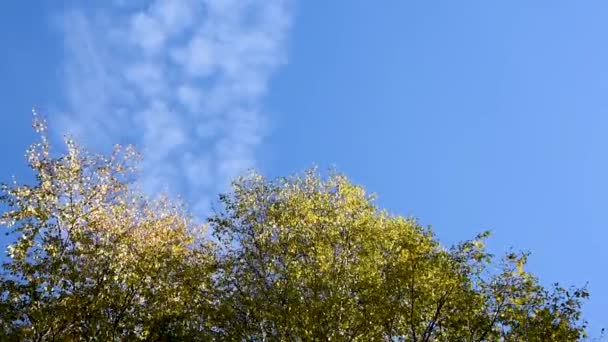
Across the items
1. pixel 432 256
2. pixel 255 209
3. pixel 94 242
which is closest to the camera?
pixel 432 256

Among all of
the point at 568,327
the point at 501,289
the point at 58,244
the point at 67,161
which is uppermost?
the point at 67,161

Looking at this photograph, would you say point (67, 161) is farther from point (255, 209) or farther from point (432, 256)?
point (432, 256)

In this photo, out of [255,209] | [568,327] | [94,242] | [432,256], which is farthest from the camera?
[255,209]

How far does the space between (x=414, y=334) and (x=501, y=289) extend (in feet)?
18.0

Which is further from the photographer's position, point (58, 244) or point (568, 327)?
point (58, 244)

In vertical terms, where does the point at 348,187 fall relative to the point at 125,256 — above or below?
above

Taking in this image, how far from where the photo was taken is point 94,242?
38.3 meters

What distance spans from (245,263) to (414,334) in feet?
39.0

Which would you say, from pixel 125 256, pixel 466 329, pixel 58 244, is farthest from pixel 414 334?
pixel 58 244

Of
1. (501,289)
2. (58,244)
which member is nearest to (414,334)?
(501,289)

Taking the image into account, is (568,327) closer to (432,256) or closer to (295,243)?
(432,256)

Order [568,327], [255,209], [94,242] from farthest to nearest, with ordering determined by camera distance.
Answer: [255,209]
[94,242]
[568,327]

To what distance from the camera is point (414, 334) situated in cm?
3425

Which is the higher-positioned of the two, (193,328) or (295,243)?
(295,243)
